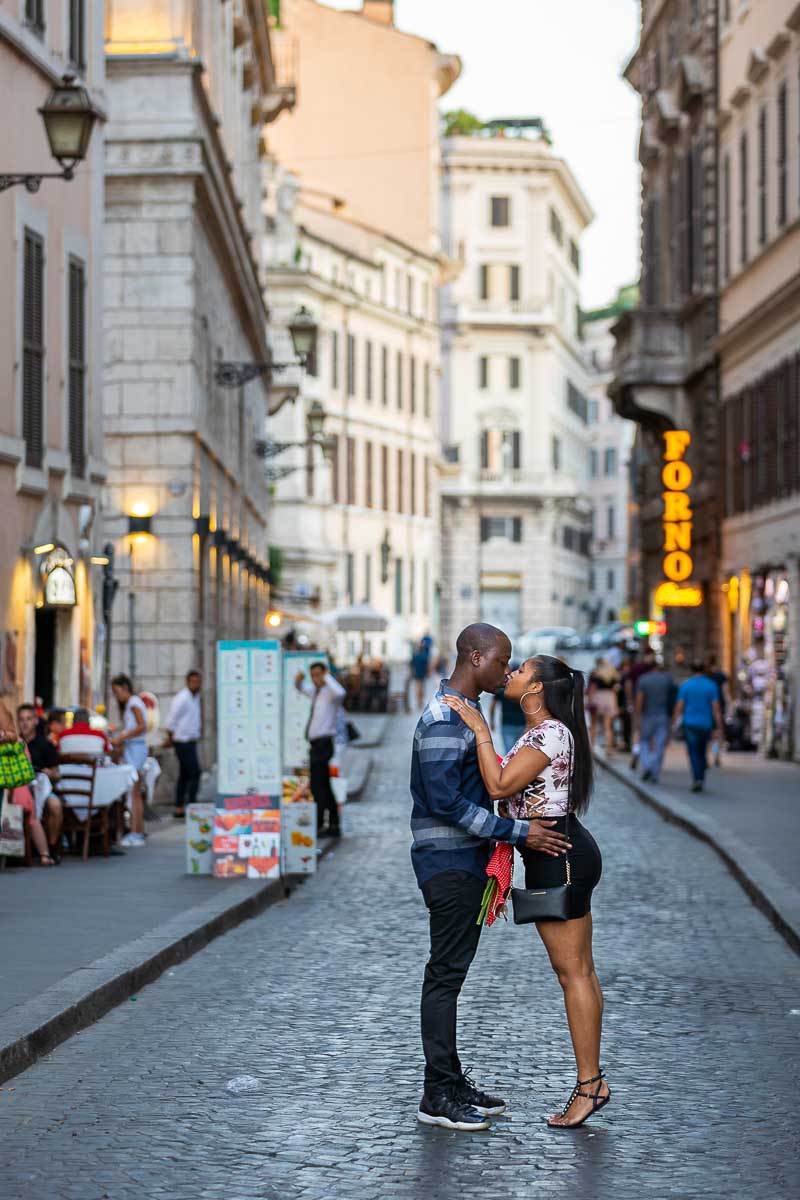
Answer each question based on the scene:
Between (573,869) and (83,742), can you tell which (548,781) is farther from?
(83,742)

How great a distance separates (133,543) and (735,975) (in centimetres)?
1842

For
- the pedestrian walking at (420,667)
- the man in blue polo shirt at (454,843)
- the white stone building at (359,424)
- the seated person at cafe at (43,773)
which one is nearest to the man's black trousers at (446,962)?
the man in blue polo shirt at (454,843)

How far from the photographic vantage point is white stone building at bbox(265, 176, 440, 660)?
75.9 m

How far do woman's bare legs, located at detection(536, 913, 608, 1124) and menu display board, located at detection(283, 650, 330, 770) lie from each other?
15.5m

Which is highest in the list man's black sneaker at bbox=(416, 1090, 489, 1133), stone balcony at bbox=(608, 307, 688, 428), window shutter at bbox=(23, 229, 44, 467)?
stone balcony at bbox=(608, 307, 688, 428)

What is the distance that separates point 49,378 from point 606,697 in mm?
18558

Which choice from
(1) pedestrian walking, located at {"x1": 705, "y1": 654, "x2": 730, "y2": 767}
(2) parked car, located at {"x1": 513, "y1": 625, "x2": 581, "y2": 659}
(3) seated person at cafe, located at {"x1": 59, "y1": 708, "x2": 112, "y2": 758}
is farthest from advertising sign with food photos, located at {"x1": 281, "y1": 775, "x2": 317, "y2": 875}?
(2) parked car, located at {"x1": 513, "y1": 625, "x2": 581, "y2": 659}

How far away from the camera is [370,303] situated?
8525 centimetres

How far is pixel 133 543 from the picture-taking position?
2995cm

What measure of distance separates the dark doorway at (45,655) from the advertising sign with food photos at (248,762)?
485 centimetres

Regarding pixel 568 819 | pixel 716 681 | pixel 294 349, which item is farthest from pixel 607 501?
pixel 568 819

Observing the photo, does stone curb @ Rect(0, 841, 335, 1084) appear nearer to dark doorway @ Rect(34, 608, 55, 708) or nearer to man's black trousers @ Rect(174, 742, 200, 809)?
dark doorway @ Rect(34, 608, 55, 708)

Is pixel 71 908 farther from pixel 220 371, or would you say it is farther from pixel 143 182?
pixel 220 371

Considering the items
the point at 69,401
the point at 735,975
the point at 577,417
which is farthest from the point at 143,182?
the point at 577,417
